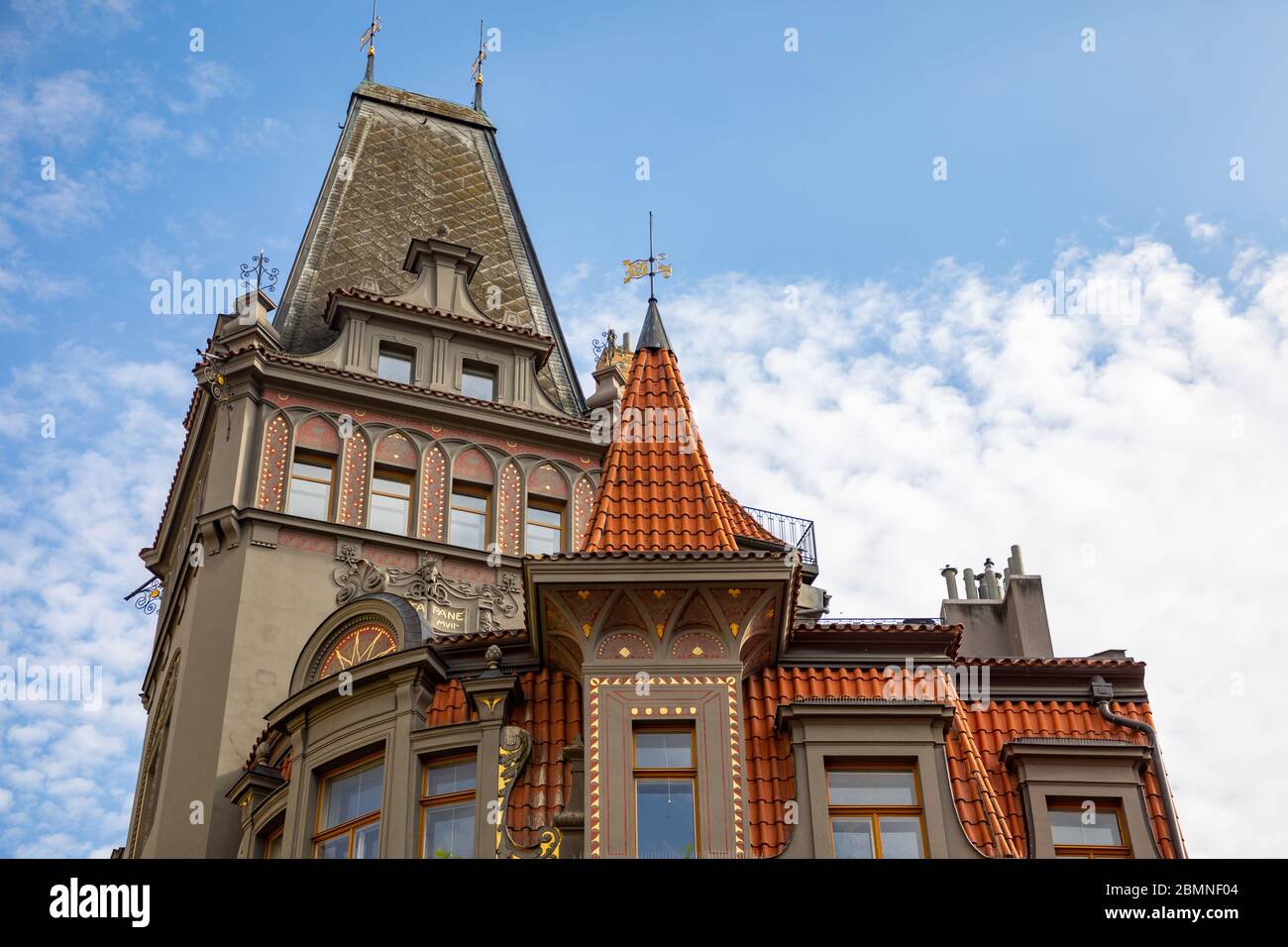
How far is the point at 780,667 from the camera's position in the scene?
2406cm

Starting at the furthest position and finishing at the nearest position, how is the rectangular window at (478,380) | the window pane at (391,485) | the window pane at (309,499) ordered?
the rectangular window at (478,380) < the window pane at (391,485) < the window pane at (309,499)

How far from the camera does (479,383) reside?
1447 inches

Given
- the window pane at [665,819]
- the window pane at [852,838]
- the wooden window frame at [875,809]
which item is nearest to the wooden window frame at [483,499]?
the window pane at [665,819]

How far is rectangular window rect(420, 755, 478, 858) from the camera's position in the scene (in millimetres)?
22406

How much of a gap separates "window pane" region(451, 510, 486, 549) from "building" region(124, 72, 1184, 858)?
64 millimetres

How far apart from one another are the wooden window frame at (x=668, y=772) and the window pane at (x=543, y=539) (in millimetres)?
12446

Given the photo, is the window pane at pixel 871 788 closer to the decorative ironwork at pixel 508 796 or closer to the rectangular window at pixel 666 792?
the rectangular window at pixel 666 792

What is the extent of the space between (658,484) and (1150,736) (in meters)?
7.76

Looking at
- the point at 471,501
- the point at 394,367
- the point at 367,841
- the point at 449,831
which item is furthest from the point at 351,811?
the point at 394,367

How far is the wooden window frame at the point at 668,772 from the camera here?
847 inches

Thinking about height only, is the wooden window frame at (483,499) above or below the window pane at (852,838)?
above

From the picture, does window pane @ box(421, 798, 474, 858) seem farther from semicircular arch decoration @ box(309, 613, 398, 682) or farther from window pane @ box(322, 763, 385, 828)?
semicircular arch decoration @ box(309, 613, 398, 682)

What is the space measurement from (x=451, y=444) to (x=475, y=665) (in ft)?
36.8
